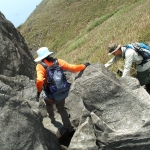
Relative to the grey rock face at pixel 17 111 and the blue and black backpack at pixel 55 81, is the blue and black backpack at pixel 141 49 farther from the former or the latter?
the grey rock face at pixel 17 111

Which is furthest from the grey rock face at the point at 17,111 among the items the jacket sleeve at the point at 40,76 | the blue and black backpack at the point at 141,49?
the blue and black backpack at the point at 141,49

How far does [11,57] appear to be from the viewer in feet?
26.1

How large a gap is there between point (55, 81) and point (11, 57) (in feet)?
4.47

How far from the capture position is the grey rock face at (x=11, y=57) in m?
7.66

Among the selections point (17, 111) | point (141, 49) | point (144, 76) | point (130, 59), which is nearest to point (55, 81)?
point (17, 111)

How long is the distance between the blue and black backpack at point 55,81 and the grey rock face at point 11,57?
0.78m

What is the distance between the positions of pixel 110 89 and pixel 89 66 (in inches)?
44.1

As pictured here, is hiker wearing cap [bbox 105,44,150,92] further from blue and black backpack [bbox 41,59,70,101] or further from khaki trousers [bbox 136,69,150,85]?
blue and black backpack [bbox 41,59,70,101]

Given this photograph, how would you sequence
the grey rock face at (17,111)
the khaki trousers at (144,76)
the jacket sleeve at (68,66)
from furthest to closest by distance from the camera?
1. the khaki trousers at (144,76)
2. the jacket sleeve at (68,66)
3. the grey rock face at (17,111)

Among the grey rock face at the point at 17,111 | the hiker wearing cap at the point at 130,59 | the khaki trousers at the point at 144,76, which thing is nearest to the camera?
the grey rock face at the point at 17,111

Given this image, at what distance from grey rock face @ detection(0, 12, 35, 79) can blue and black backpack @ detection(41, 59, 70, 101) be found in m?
0.78

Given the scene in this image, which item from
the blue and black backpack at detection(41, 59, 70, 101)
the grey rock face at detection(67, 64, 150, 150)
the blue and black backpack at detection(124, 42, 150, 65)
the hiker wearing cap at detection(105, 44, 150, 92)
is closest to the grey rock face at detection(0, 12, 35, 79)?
the blue and black backpack at detection(41, 59, 70, 101)

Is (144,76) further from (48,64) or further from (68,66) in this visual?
(48,64)

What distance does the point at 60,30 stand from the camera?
56469mm
